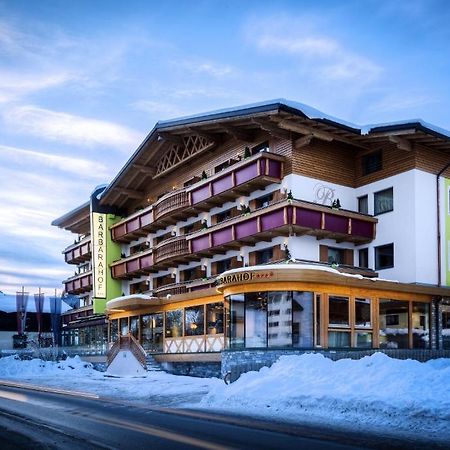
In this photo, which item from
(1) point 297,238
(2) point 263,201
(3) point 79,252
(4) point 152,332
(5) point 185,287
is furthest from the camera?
(3) point 79,252

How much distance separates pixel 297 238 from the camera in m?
33.8

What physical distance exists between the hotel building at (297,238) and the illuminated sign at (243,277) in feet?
0.15

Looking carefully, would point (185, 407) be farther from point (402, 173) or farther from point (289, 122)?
point (402, 173)

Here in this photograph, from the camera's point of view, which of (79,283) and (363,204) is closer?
(363,204)

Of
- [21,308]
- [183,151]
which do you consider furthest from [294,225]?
[21,308]

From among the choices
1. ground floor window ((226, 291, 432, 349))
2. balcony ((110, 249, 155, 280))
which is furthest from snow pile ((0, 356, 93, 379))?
ground floor window ((226, 291, 432, 349))

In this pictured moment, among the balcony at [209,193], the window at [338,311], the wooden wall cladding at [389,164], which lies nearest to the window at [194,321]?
the balcony at [209,193]

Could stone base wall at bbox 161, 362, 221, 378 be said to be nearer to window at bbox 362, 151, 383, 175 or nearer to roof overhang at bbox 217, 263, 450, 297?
roof overhang at bbox 217, 263, 450, 297

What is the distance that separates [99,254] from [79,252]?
12223 millimetres

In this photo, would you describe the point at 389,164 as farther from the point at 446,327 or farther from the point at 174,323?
the point at 174,323

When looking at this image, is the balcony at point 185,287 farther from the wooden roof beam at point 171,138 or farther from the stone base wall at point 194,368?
the wooden roof beam at point 171,138

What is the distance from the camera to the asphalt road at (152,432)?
1227cm

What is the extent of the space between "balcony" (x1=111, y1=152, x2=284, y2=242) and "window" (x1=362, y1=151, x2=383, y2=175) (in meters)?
5.31

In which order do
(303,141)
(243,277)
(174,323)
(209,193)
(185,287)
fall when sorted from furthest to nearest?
(185,287), (174,323), (209,193), (303,141), (243,277)
